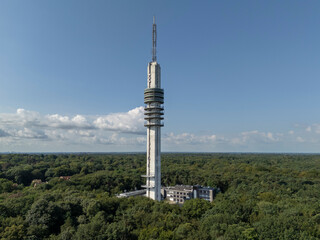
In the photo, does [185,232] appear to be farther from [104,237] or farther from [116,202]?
[116,202]

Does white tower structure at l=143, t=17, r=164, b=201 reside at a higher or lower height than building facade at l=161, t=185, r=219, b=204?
higher

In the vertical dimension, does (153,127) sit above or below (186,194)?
above

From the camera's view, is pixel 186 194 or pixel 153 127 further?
pixel 186 194

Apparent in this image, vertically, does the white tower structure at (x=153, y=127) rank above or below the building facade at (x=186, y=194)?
above

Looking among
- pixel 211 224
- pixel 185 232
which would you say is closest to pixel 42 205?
pixel 185 232

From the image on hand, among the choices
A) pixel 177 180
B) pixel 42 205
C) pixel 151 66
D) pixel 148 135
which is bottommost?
pixel 177 180

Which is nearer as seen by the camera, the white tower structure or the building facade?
the white tower structure

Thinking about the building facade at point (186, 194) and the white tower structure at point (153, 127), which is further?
the building facade at point (186, 194)

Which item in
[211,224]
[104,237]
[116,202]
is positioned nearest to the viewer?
[104,237]
